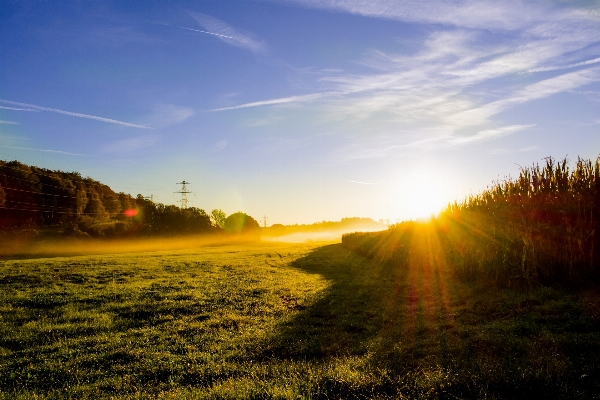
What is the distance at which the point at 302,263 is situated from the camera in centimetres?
3791

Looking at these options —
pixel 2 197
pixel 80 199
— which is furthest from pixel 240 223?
pixel 2 197

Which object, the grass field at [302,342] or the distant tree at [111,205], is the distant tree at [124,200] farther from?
the grass field at [302,342]

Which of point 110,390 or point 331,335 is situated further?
point 331,335

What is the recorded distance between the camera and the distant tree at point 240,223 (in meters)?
111

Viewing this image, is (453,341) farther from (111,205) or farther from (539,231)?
(111,205)

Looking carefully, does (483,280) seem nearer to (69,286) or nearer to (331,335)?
(331,335)

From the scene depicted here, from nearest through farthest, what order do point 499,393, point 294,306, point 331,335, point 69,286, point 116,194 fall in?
point 499,393 < point 331,335 < point 294,306 < point 69,286 < point 116,194

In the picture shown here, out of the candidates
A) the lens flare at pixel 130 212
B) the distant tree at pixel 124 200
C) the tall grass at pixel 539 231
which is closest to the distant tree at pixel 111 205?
the lens flare at pixel 130 212

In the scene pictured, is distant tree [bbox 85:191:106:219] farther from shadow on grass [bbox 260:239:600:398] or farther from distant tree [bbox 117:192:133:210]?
shadow on grass [bbox 260:239:600:398]

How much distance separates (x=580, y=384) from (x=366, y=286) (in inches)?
572

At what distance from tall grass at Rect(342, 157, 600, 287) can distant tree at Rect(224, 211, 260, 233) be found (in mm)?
94178

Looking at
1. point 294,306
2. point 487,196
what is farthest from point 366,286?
point 487,196

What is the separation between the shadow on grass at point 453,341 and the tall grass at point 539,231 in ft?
4.57

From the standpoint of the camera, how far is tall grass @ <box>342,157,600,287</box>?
14.5m
